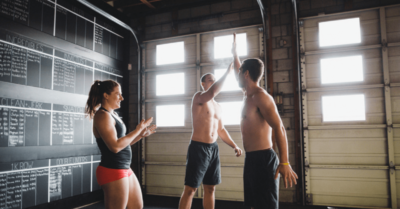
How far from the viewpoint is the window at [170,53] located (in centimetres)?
554

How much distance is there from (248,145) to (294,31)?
3114mm

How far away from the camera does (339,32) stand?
14.8ft

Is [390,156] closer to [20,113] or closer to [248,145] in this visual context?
[248,145]

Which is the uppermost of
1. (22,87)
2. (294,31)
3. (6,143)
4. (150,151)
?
(294,31)

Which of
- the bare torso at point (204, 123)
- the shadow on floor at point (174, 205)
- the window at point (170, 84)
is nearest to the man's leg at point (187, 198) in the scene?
the bare torso at point (204, 123)

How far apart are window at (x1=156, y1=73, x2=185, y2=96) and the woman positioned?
133 inches

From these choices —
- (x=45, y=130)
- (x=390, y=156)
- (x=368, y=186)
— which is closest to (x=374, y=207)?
(x=368, y=186)

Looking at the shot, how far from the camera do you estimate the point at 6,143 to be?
3447 mm

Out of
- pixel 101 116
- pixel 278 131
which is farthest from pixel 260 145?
pixel 101 116

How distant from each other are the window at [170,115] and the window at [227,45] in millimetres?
1239

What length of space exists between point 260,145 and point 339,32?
10.9ft

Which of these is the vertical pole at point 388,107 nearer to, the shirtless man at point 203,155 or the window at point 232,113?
the window at point 232,113

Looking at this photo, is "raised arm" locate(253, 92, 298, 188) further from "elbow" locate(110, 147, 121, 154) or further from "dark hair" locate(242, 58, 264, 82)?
"elbow" locate(110, 147, 121, 154)

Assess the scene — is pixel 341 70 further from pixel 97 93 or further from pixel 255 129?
pixel 97 93
